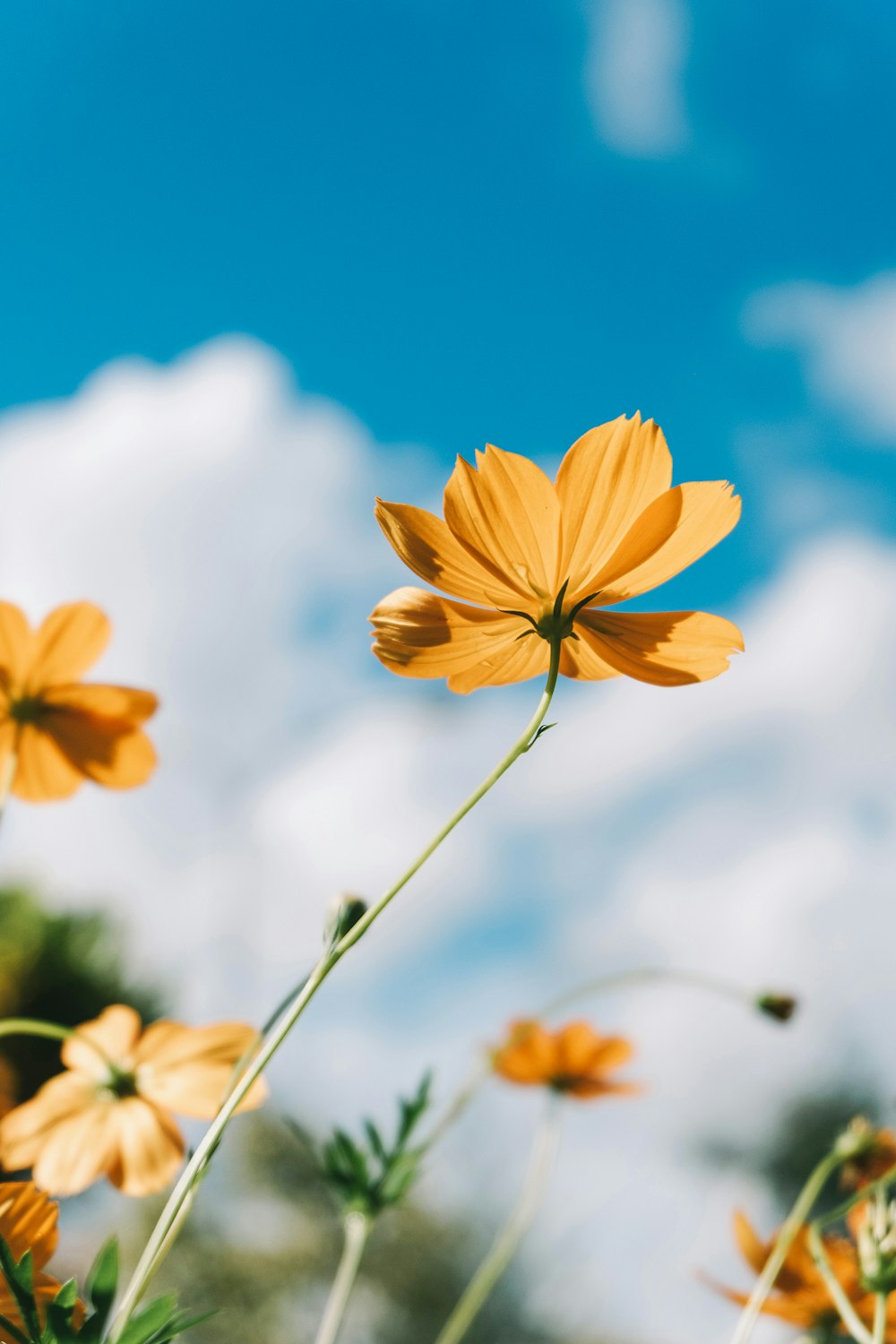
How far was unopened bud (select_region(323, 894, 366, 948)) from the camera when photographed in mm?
288

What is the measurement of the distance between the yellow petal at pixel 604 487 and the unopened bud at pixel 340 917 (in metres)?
0.13

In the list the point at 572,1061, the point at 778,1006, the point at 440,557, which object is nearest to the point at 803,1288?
→ the point at 778,1006

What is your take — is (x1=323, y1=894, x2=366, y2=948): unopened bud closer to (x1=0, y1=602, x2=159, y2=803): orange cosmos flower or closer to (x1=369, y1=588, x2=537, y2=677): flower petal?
(x1=369, y1=588, x2=537, y2=677): flower petal

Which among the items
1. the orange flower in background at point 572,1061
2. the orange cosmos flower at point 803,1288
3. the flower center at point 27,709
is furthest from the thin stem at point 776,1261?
the orange flower in background at point 572,1061

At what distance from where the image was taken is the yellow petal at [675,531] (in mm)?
343

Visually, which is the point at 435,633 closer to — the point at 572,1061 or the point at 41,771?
the point at 41,771

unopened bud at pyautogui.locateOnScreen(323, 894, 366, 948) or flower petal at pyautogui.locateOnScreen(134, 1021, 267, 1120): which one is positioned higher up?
unopened bud at pyautogui.locateOnScreen(323, 894, 366, 948)

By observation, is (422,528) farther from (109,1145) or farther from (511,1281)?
(511,1281)

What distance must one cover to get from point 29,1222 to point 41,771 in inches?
8.9

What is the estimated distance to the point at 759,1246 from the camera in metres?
0.46

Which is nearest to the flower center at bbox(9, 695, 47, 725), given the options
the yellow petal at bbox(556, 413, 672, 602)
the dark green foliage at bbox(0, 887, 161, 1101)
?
the yellow petal at bbox(556, 413, 672, 602)

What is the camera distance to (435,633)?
1.20 feet

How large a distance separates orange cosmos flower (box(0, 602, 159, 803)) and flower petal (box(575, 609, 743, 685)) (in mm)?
198

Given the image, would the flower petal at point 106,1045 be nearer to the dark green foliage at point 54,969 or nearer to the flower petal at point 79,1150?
the flower petal at point 79,1150
